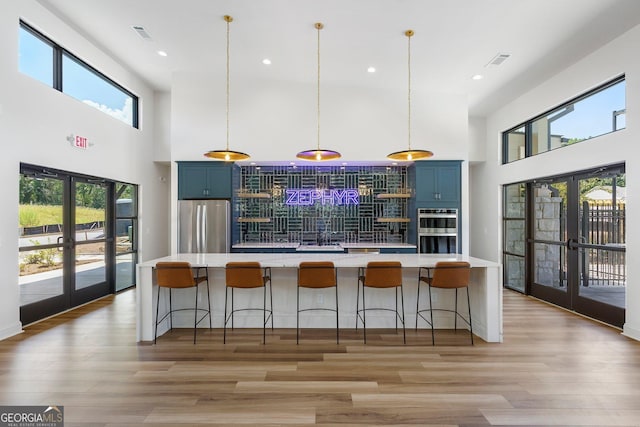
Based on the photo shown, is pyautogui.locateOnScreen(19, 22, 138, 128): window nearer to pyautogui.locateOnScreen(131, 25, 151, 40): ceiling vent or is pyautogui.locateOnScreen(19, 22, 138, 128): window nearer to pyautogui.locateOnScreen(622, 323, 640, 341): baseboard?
pyautogui.locateOnScreen(131, 25, 151, 40): ceiling vent

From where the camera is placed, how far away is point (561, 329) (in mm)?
3916

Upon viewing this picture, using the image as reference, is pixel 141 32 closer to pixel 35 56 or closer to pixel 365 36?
pixel 35 56

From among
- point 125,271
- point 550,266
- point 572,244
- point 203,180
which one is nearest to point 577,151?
point 572,244

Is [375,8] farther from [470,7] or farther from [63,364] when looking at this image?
[63,364]

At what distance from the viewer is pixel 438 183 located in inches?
230

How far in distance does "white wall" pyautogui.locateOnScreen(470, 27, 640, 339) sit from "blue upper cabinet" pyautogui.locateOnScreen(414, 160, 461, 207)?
124 centimetres

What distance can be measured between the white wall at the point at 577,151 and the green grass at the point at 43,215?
7.36 meters

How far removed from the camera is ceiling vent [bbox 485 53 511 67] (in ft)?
14.5

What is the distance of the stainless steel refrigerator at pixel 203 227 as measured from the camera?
222 inches

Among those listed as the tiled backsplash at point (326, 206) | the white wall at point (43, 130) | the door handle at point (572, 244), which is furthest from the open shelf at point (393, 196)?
the white wall at point (43, 130)

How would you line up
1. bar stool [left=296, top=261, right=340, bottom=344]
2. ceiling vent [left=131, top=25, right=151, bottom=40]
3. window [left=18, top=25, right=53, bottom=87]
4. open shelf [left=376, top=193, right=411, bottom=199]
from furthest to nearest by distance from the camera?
open shelf [left=376, top=193, right=411, bottom=199], ceiling vent [left=131, top=25, right=151, bottom=40], window [left=18, top=25, right=53, bottom=87], bar stool [left=296, top=261, right=340, bottom=344]

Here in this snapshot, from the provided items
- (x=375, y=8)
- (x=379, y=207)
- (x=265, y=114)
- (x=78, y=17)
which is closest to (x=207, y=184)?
(x=265, y=114)

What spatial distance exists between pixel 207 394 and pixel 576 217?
5.39 m

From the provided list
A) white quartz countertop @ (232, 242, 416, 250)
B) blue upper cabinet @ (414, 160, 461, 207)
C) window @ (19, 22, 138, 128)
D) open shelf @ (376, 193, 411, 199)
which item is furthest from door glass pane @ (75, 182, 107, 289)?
blue upper cabinet @ (414, 160, 461, 207)
